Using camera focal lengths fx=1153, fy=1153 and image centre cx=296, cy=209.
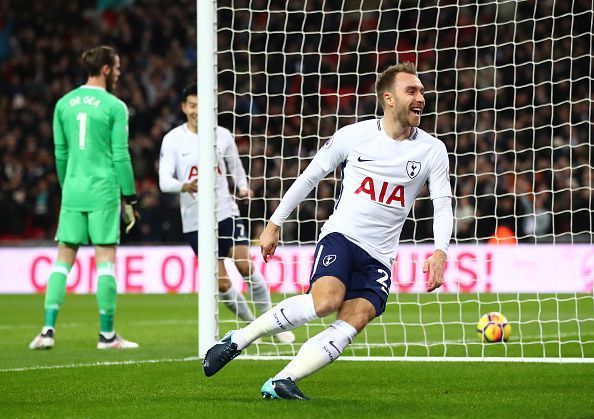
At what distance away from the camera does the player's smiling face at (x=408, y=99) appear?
19.1ft

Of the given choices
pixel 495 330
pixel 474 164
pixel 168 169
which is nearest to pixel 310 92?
pixel 474 164

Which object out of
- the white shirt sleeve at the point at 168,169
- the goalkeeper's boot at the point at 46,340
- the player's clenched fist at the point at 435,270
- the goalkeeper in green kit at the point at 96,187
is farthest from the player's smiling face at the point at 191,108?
the player's clenched fist at the point at 435,270

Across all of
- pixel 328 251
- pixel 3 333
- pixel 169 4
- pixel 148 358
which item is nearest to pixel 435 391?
pixel 328 251

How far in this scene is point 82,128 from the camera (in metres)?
8.95

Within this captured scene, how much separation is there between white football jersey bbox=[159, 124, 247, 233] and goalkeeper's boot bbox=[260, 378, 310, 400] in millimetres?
3668

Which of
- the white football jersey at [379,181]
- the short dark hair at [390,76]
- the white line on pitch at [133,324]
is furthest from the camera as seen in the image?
the white line on pitch at [133,324]

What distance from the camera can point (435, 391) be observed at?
6.20 m

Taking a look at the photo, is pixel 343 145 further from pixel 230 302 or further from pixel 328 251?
pixel 230 302

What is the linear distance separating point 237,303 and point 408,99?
3732 millimetres

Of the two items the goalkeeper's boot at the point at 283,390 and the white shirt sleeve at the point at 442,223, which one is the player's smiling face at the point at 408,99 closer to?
the white shirt sleeve at the point at 442,223

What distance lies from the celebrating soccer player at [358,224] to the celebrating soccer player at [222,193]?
325 centimetres

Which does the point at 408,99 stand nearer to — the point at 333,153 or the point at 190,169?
the point at 333,153

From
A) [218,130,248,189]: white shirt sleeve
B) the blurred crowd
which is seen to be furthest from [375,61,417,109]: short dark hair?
the blurred crowd

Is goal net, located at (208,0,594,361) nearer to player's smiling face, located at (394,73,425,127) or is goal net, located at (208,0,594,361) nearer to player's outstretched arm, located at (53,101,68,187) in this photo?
player's outstretched arm, located at (53,101,68,187)
